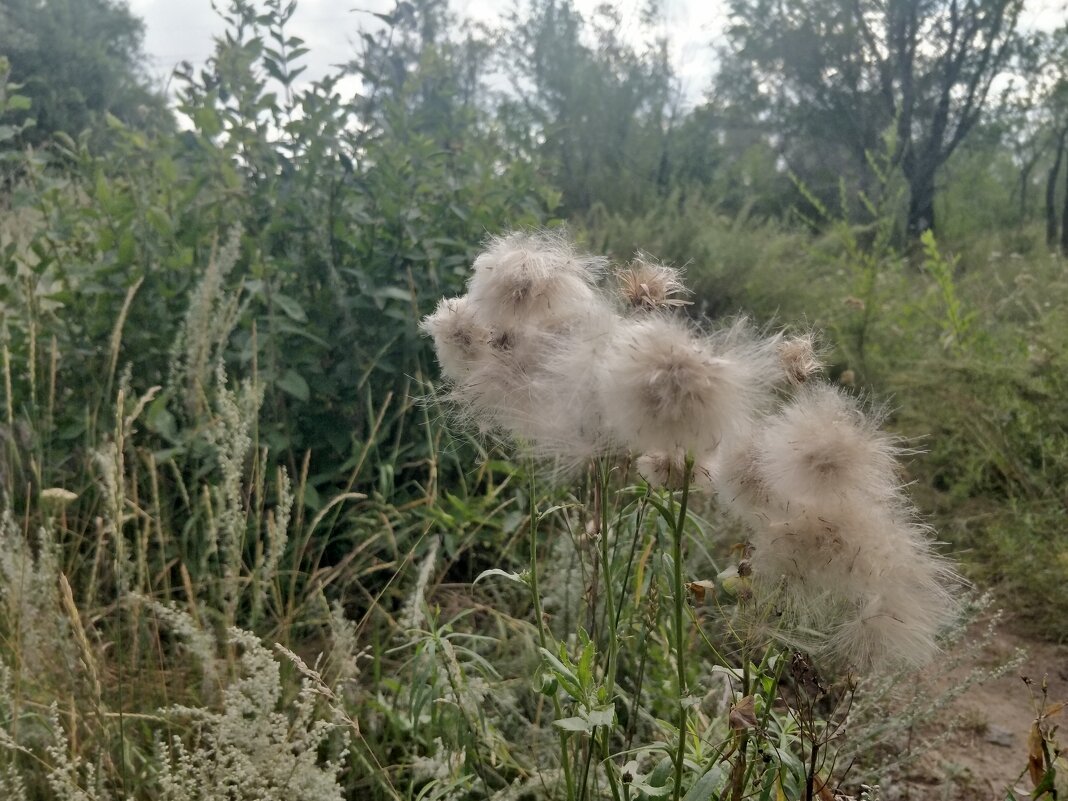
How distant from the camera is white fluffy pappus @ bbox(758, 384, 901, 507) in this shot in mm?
878

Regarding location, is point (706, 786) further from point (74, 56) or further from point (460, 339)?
point (74, 56)

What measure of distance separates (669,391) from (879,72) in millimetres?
10150

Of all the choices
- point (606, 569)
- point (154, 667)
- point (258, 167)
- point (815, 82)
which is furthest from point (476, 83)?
point (606, 569)

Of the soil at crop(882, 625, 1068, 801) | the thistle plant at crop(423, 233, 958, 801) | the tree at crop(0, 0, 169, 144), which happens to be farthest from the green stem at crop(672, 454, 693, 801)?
the tree at crop(0, 0, 169, 144)

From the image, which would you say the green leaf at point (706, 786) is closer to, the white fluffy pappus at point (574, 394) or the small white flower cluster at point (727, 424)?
the small white flower cluster at point (727, 424)

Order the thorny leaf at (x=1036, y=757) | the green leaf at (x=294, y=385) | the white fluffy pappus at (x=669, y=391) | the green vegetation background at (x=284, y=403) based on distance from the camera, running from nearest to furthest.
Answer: the white fluffy pappus at (x=669, y=391) → the thorny leaf at (x=1036, y=757) → the green vegetation background at (x=284, y=403) → the green leaf at (x=294, y=385)

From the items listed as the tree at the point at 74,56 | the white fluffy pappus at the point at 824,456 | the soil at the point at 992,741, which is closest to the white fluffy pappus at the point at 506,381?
the white fluffy pappus at the point at 824,456

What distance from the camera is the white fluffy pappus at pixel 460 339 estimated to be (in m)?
1.06

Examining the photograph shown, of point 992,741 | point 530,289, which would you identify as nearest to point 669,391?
point 530,289

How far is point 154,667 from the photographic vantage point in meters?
1.93

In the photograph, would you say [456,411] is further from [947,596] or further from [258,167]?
[258,167]

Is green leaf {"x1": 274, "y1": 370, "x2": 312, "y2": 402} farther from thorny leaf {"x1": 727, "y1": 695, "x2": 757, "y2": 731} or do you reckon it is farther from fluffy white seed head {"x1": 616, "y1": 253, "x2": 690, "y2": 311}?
thorny leaf {"x1": 727, "y1": 695, "x2": 757, "y2": 731}

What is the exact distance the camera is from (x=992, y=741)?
206cm

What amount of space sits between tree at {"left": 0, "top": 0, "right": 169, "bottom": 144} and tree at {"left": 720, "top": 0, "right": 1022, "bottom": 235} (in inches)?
278
